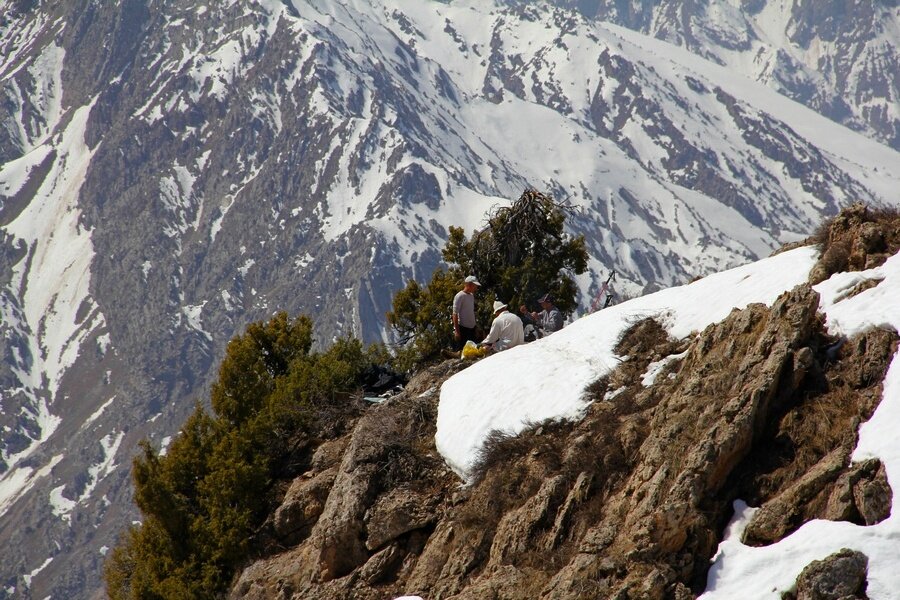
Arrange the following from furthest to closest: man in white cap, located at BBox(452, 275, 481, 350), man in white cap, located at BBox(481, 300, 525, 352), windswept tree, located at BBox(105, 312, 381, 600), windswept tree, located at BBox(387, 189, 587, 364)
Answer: windswept tree, located at BBox(387, 189, 587, 364)
man in white cap, located at BBox(452, 275, 481, 350)
man in white cap, located at BBox(481, 300, 525, 352)
windswept tree, located at BBox(105, 312, 381, 600)

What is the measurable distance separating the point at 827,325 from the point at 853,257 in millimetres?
2557

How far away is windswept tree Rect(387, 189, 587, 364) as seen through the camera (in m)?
29.9

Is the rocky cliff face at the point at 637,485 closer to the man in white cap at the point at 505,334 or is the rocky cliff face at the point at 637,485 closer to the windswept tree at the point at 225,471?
the windswept tree at the point at 225,471

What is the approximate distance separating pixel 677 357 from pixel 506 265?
13.3m

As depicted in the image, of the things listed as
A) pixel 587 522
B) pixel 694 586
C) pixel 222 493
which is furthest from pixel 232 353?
pixel 694 586

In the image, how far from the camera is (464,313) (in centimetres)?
2538

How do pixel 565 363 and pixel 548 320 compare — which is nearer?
pixel 565 363

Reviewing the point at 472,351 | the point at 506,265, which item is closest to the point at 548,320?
the point at 472,351

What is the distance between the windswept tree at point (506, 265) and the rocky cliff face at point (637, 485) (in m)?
10.7

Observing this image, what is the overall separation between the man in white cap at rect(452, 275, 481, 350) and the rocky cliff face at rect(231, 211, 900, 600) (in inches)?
237

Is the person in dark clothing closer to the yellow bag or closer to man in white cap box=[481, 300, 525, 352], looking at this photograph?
man in white cap box=[481, 300, 525, 352]

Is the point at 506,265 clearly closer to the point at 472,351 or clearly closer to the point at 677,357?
the point at 472,351

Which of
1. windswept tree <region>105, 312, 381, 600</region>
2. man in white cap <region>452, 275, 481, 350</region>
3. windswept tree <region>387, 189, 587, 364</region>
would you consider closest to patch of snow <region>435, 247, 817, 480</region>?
man in white cap <region>452, 275, 481, 350</region>

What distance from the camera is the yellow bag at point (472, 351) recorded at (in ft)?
77.0
